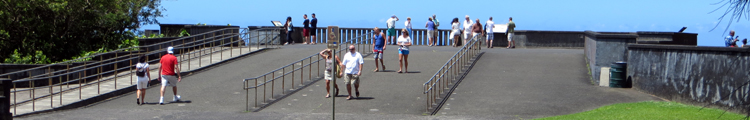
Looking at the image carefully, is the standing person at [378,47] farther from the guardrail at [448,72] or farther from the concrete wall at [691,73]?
the concrete wall at [691,73]

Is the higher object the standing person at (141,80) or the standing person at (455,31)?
the standing person at (455,31)

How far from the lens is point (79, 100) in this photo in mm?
15531

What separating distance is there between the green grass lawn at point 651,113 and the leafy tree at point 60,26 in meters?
14.5

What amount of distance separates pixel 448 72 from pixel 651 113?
7.37 metres

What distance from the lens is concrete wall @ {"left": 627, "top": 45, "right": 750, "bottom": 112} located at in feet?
42.1

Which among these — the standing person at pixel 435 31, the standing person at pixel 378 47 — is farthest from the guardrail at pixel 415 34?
the standing person at pixel 378 47

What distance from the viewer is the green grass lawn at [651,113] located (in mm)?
12001

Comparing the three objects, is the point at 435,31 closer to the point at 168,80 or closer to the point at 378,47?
the point at 378,47

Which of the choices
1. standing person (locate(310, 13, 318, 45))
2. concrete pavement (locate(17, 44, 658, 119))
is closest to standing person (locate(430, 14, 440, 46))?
standing person (locate(310, 13, 318, 45))

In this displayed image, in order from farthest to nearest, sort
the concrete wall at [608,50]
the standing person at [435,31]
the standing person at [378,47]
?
the standing person at [435,31] < the standing person at [378,47] < the concrete wall at [608,50]

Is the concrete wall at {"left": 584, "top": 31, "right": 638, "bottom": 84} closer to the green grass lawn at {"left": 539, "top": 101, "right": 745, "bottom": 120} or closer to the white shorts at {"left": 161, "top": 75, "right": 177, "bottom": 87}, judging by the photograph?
the green grass lawn at {"left": 539, "top": 101, "right": 745, "bottom": 120}

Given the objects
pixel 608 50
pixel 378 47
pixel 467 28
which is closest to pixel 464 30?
pixel 467 28

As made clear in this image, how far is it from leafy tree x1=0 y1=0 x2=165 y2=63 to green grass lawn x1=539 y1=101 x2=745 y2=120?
14.5 m

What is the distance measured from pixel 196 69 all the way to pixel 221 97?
14.7 feet
